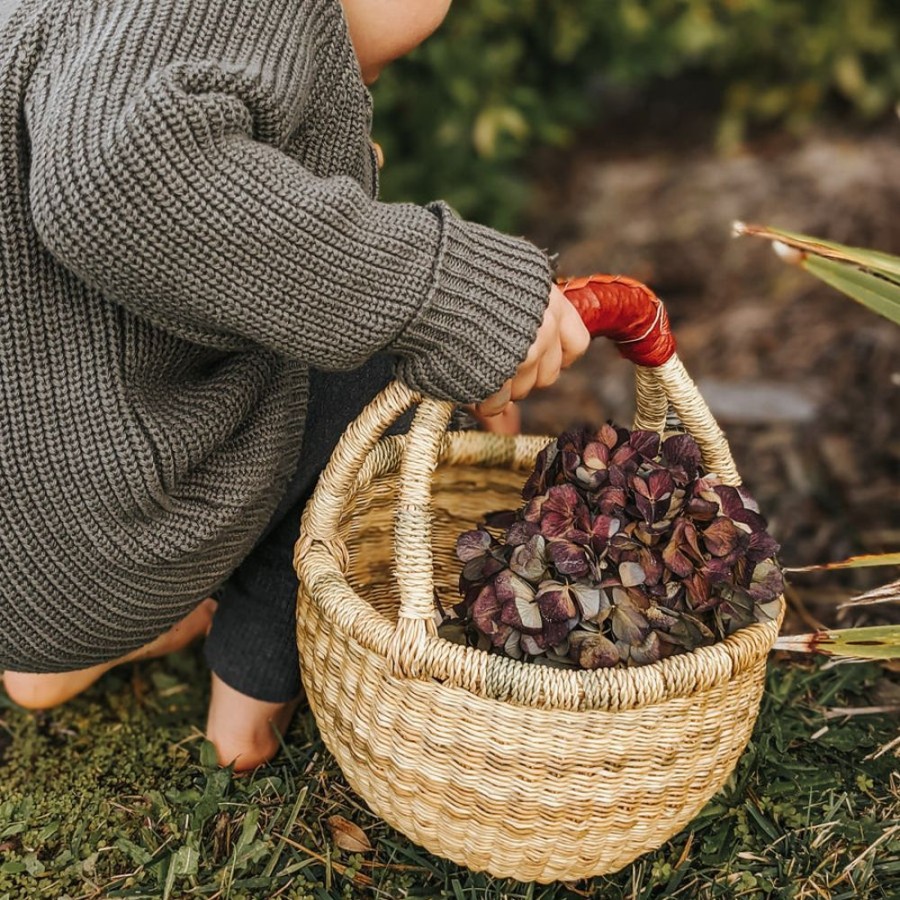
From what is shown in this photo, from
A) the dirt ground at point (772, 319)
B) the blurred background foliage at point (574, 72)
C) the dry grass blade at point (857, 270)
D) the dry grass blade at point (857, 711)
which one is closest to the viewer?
the dry grass blade at point (857, 270)

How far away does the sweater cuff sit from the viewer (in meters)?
1.01

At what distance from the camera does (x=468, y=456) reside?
1.37m

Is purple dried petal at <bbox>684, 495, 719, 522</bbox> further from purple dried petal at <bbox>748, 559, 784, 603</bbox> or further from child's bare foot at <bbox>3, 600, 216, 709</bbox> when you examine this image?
child's bare foot at <bbox>3, 600, 216, 709</bbox>

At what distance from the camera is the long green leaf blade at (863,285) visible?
4.46ft

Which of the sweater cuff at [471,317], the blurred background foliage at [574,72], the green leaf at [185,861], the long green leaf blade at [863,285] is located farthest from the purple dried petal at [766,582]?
the blurred background foliage at [574,72]

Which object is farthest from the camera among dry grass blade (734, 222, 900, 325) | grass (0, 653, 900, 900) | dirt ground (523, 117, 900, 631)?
dirt ground (523, 117, 900, 631)

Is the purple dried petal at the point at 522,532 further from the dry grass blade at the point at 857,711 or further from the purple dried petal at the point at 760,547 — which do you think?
the dry grass blade at the point at 857,711

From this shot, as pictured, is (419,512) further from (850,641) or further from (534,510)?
(850,641)

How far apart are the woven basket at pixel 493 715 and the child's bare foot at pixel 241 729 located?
0.69ft

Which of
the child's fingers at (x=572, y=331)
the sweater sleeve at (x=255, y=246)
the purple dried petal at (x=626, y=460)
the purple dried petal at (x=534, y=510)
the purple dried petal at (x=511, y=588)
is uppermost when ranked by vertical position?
the sweater sleeve at (x=255, y=246)

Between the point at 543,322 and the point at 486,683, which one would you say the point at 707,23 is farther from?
the point at 486,683

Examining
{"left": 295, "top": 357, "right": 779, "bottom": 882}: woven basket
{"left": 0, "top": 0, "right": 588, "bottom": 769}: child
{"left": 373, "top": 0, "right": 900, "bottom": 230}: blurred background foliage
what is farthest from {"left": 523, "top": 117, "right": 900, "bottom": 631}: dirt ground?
{"left": 0, "top": 0, "right": 588, "bottom": 769}: child

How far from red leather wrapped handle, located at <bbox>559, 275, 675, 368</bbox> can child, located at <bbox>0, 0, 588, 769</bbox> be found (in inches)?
1.2

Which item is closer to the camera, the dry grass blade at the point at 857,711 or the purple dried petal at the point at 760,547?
the purple dried petal at the point at 760,547
